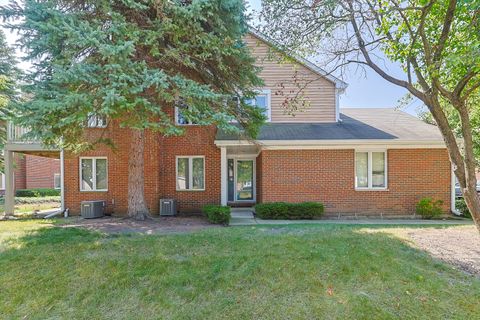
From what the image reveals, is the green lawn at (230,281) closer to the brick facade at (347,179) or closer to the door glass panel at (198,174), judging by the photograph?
the brick facade at (347,179)

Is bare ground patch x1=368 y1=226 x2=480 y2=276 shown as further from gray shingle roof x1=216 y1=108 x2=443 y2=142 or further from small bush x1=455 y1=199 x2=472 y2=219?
gray shingle roof x1=216 y1=108 x2=443 y2=142

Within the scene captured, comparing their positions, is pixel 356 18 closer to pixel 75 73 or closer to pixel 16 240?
pixel 75 73

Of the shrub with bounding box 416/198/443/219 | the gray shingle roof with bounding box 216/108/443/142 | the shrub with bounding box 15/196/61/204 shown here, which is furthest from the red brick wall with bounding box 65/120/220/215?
the shrub with bounding box 15/196/61/204

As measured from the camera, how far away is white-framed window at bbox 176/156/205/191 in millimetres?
11453

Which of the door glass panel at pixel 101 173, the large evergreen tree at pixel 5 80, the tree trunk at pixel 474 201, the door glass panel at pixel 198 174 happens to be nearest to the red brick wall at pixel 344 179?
the door glass panel at pixel 198 174

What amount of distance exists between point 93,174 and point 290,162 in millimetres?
8251

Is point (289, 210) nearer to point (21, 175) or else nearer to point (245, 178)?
point (245, 178)

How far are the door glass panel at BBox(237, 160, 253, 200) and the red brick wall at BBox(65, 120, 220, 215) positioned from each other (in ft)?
5.74

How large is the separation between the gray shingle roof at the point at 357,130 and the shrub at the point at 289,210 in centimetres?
245

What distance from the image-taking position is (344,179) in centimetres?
1016

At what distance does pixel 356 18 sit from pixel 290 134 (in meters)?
4.63

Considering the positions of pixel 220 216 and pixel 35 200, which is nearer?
pixel 220 216

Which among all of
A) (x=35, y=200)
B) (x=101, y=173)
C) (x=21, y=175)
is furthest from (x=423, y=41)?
(x=21, y=175)

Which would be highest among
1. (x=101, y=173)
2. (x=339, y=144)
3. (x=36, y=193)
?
(x=339, y=144)
